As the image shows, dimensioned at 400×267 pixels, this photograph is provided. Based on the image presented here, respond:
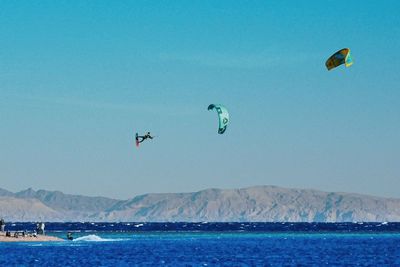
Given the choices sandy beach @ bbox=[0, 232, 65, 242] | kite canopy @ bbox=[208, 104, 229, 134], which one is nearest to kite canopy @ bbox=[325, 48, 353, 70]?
kite canopy @ bbox=[208, 104, 229, 134]

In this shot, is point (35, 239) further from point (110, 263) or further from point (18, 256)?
point (110, 263)

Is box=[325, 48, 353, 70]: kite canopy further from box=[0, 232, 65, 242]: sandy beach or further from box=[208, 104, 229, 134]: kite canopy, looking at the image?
box=[0, 232, 65, 242]: sandy beach

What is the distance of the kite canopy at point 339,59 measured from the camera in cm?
7669

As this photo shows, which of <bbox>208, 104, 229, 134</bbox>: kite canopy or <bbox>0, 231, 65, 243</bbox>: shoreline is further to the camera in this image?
<bbox>0, 231, 65, 243</bbox>: shoreline

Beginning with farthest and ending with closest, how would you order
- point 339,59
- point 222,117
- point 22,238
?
point 22,238
point 222,117
point 339,59

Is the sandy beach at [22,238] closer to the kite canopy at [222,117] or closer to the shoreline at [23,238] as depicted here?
the shoreline at [23,238]

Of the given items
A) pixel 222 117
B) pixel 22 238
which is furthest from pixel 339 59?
pixel 22 238

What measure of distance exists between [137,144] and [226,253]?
48249 millimetres

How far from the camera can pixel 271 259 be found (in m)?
103

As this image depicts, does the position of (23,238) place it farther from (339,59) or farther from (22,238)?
(339,59)

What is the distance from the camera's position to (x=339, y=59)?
258 ft

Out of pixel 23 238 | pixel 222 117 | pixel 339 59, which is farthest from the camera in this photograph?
pixel 23 238

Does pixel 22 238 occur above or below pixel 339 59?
below

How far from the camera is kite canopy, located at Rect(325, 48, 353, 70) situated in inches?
3019
